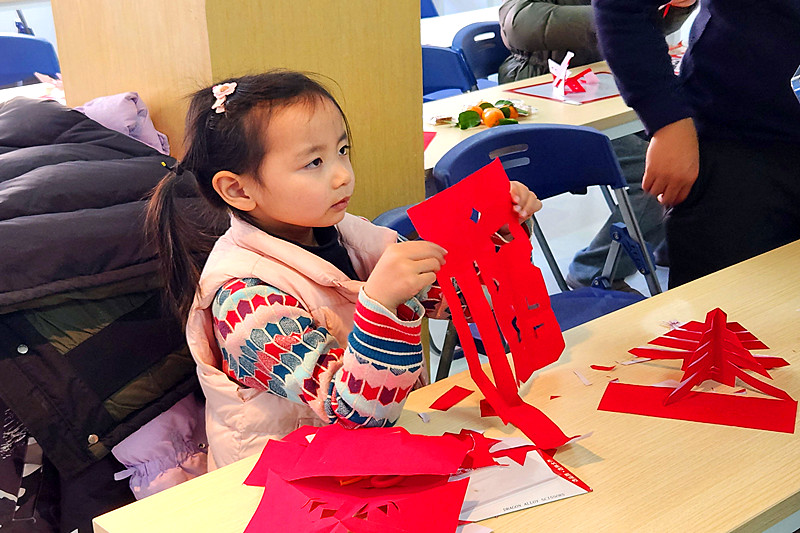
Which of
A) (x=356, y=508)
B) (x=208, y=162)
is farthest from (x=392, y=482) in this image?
(x=208, y=162)

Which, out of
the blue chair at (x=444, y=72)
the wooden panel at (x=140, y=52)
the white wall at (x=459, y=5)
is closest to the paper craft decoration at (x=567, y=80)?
the blue chair at (x=444, y=72)

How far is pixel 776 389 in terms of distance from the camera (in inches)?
39.6

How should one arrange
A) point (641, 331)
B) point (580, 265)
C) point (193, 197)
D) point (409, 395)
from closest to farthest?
point (409, 395) < point (641, 331) < point (193, 197) < point (580, 265)

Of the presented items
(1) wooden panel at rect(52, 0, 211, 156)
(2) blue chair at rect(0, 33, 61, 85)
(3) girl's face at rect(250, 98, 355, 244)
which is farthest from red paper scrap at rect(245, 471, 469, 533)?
(2) blue chair at rect(0, 33, 61, 85)

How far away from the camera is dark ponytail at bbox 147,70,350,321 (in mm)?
1138

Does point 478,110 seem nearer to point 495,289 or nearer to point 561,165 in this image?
point 561,165

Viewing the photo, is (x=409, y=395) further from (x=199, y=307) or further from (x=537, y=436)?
(x=199, y=307)

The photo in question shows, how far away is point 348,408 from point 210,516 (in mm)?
204

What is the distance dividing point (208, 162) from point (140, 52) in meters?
0.63

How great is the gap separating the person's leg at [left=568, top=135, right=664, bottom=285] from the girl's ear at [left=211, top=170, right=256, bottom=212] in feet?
6.93

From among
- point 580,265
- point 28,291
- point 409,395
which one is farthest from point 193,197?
point 580,265

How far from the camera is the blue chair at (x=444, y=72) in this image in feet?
11.7

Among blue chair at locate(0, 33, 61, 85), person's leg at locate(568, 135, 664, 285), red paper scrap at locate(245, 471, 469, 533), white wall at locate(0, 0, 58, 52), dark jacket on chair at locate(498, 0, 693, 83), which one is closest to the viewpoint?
red paper scrap at locate(245, 471, 469, 533)

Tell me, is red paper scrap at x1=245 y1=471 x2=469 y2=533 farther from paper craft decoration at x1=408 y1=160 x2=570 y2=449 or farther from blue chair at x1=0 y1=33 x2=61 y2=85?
blue chair at x1=0 y1=33 x2=61 y2=85
